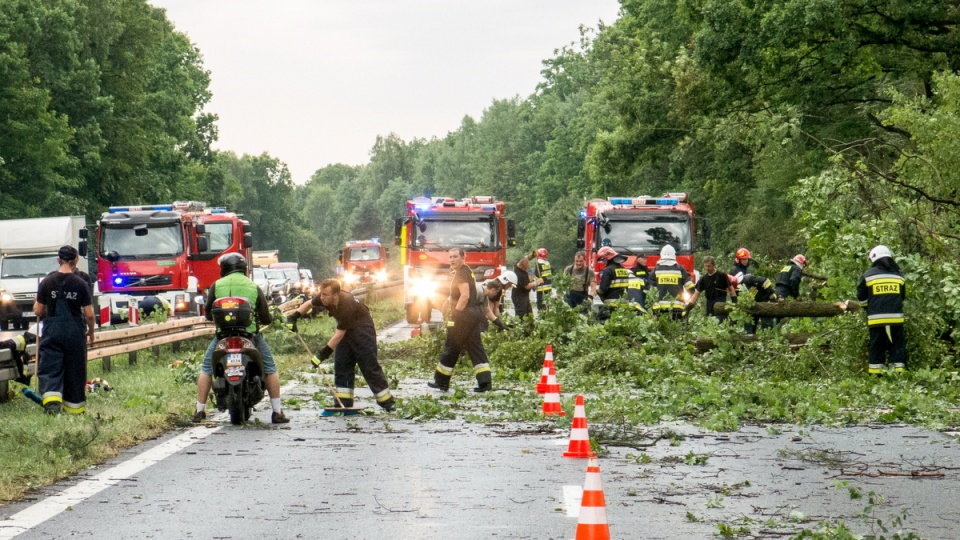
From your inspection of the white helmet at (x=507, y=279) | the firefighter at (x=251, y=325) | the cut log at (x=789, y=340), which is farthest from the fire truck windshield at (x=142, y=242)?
the firefighter at (x=251, y=325)

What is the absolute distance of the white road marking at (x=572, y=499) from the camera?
8.69 meters

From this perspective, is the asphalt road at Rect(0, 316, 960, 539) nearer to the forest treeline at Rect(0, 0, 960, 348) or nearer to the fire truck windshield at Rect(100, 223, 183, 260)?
the forest treeline at Rect(0, 0, 960, 348)

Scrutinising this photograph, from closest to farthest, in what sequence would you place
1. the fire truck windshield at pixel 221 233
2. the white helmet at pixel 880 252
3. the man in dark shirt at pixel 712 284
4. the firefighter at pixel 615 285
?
1. the white helmet at pixel 880 252
2. the firefighter at pixel 615 285
3. the man in dark shirt at pixel 712 284
4. the fire truck windshield at pixel 221 233

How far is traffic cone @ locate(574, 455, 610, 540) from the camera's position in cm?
647

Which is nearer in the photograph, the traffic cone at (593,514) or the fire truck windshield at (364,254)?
the traffic cone at (593,514)

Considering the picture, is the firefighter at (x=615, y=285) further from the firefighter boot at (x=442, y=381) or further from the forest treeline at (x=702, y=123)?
the firefighter boot at (x=442, y=381)

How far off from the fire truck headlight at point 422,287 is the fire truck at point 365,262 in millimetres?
30900

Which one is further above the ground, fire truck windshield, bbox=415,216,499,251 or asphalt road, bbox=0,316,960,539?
fire truck windshield, bbox=415,216,499,251

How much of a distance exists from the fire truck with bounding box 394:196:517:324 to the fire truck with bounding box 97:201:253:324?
4.45m

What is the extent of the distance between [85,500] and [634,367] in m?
10.9

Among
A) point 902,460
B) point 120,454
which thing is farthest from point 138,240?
point 902,460

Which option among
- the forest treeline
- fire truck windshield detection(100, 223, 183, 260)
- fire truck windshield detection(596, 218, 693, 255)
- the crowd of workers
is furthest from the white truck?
the crowd of workers

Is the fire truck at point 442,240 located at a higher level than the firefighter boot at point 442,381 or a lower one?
higher

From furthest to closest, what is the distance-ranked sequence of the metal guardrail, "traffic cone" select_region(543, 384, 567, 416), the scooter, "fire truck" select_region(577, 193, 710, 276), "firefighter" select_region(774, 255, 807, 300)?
"fire truck" select_region(577, 193, 710, 276)
"firefighter" select_region(774, 255, 807, 300)
the metal guardrail
"traffic cone" select_region(543, 384, 567, 416)
the scooter
